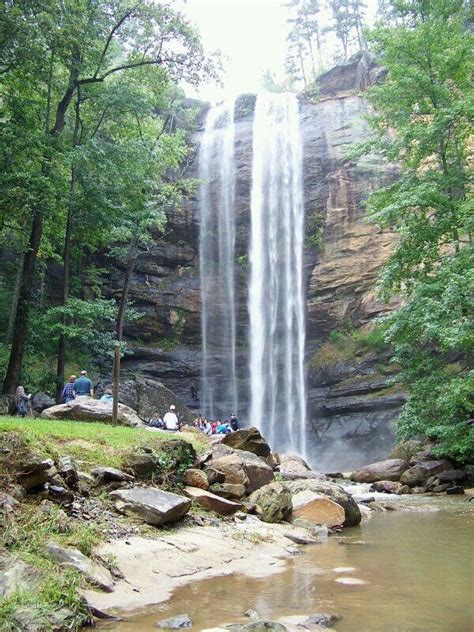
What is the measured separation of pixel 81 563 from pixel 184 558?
1.61 meters

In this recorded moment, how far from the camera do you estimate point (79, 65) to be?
659 inches

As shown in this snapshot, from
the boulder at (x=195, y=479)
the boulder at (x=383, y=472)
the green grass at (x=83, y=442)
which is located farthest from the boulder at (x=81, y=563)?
the boulder at (x=383, y=472)

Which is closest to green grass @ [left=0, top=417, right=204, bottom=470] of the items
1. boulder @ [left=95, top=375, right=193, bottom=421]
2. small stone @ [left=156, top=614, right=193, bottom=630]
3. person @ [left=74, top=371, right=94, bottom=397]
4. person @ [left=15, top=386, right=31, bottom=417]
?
small stone @ [left=156, top=614, right=193, bottom=630]

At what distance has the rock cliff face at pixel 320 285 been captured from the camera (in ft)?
87.7

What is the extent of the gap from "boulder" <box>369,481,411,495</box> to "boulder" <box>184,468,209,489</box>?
8588 mm

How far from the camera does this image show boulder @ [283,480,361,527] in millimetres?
9938

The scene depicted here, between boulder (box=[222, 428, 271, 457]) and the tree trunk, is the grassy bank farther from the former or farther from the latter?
the tree trunk

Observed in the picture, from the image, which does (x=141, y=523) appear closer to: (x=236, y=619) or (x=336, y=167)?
(x=236, y=619)

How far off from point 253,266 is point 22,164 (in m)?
17.8

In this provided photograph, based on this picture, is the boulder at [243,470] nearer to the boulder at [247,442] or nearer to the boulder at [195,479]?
the boulder at [195,479]

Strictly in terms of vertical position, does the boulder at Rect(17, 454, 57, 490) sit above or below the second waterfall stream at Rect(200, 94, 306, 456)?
below

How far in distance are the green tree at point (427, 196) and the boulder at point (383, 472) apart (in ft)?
4.42

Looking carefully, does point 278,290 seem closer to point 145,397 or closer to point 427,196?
point 145,397

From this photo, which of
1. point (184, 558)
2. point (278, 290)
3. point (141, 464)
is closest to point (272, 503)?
point (141, 464)
